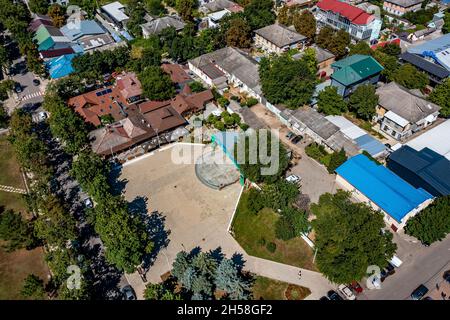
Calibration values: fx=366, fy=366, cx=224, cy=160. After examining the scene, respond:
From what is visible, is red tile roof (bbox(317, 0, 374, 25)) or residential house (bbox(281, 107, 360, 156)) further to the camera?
red tile roof (bbox(317, 0, 374, 25))

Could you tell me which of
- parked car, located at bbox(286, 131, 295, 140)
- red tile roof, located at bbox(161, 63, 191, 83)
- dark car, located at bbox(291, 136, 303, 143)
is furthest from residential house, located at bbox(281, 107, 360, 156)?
red tile roof, located at bbox(161, 63, 191, 83)

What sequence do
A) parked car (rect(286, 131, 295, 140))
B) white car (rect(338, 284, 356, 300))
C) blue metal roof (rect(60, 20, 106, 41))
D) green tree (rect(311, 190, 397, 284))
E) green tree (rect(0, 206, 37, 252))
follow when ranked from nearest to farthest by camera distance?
green tree (rect(311, 190, 397, 284)) < white car (rect(338, 284, 356, 300)) < green tree (rect(0, 206, 37, 252)) < parked car (rect(286, 131, 295, 140)) < blue metal roof (rect(60, 20, 106, 41))

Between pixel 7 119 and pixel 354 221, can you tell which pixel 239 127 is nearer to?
pixel 354 221

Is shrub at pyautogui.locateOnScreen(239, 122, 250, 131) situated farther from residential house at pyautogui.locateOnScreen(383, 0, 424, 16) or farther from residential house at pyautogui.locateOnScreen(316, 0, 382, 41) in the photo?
residential house at pyautogui.locateOnScreen(383, 0, 424, 16)

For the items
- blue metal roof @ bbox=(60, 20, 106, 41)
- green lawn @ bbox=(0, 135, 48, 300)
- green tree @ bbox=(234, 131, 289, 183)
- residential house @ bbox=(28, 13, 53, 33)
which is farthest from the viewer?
residential house @ bbox=(28, 13, 53, 33)

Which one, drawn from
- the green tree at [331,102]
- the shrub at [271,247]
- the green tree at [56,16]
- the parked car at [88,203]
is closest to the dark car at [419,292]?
the shrub at [271,247]

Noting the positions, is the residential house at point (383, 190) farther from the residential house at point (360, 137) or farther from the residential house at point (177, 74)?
the residential house at point (177, 74)

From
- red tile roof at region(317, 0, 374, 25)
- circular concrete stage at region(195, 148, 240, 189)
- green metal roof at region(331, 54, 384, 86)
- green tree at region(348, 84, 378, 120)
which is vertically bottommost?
circular concrete stage at region(195, 148, 240, 189)

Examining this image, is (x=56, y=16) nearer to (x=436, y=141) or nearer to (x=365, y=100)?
(x=365, y=100)

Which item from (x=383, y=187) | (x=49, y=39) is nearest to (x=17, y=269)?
(x=383, y=187)
